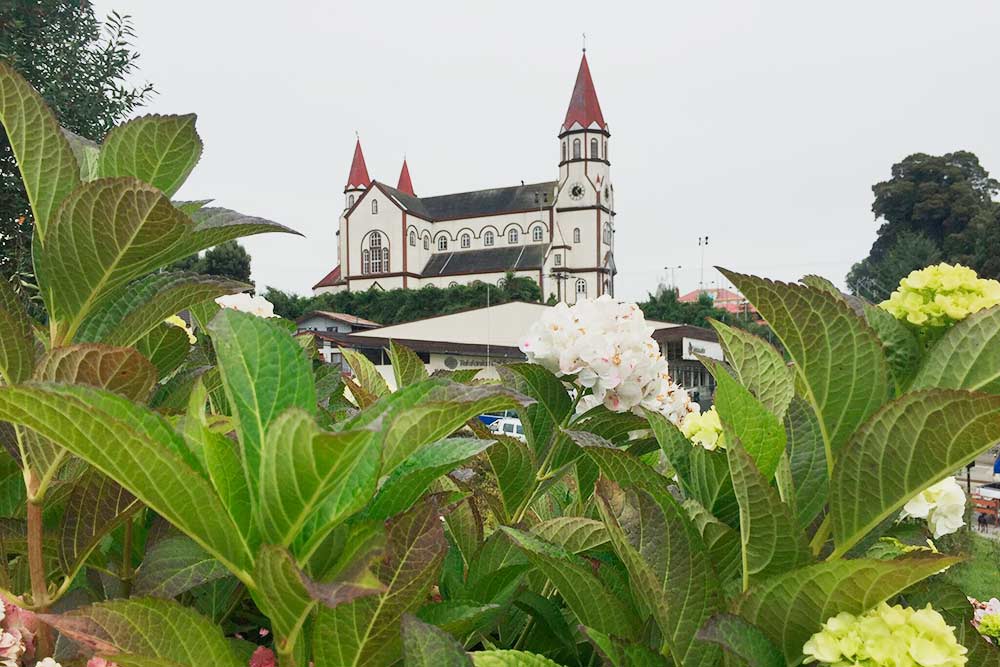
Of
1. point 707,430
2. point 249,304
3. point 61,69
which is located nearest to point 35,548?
point 707,430

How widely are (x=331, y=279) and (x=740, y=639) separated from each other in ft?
177

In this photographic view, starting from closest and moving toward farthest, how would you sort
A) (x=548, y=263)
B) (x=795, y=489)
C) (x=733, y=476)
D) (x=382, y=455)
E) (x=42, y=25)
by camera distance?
(x=382, y=455)
(x=733, y=476)
(x=795, y=489)
(x=42, y=25)
(x=548, y=263)

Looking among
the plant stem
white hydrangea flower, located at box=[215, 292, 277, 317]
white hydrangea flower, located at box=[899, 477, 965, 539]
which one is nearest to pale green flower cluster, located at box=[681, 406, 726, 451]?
white hydrangea flower, located at box=[899, 477, 965, 539]

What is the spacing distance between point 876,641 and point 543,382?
2.49 ft

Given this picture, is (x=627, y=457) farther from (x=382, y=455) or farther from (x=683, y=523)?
(x=382, y=455)

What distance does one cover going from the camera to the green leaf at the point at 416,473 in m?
0.59

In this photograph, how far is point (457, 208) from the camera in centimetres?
4919

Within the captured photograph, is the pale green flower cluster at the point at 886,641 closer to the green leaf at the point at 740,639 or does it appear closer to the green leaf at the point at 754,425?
the green leaf at the point at 740,639

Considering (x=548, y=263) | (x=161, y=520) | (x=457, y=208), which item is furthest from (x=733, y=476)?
(x=457, y=208)

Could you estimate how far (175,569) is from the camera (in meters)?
0.69

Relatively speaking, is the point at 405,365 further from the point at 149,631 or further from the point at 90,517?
the point at 149,631

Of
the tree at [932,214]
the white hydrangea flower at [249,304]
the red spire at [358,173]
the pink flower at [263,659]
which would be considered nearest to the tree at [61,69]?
the white hydrangea flower at [249,304]

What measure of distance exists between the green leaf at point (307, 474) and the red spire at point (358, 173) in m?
51.6

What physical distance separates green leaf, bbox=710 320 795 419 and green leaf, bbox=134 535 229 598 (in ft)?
2.08
